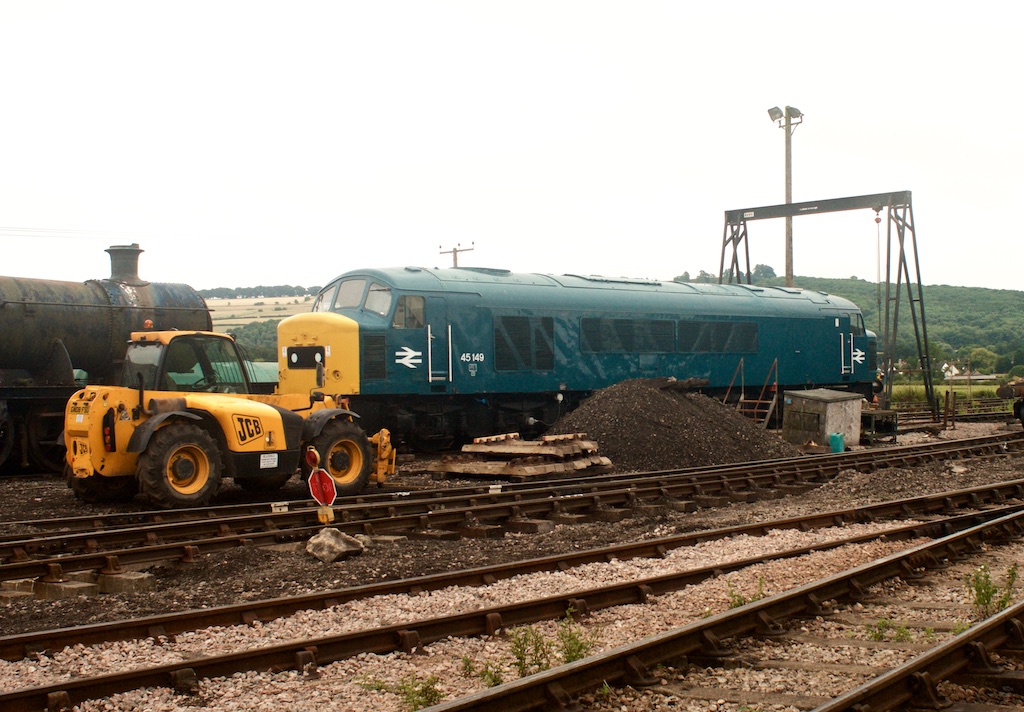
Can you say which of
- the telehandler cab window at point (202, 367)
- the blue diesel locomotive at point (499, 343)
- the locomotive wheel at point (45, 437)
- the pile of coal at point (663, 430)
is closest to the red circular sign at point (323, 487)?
the telehandler cab window at point (202, 367)

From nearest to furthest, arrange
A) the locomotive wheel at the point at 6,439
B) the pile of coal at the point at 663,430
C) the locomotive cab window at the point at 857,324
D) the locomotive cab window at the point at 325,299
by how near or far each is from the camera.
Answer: the locomotive wheel at the point at 6,439, the pile of coal at the point at 663,430, the locomotive cab window at the point at 325,299, the locomotive cab window at the point at 857,324

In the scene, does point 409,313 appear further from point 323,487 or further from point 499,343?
point 323,487

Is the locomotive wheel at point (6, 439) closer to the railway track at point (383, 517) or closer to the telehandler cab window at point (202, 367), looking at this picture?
the telehandler cab window at point (202, 367)

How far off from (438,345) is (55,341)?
21.8ft

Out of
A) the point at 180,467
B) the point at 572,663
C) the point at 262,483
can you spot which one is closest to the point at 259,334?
the point at 262,483

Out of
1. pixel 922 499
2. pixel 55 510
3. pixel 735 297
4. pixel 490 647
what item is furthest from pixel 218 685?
pixel 735 297

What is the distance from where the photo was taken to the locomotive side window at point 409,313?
18531 millimetres

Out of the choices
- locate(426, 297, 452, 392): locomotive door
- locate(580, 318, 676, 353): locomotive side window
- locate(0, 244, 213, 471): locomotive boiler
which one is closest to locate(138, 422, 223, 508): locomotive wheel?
locate(0, 244, 213, 471): locomotive boiler

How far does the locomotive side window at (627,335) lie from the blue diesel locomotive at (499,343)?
0.09 ft

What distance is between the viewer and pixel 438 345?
61.9 ft

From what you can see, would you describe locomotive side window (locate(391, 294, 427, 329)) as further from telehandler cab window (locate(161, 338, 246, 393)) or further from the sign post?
the sign post

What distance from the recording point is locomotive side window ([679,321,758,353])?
23781 millimetres

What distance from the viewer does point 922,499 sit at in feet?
39.5

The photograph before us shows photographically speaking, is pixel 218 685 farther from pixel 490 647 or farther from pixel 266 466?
pixel 266 466
